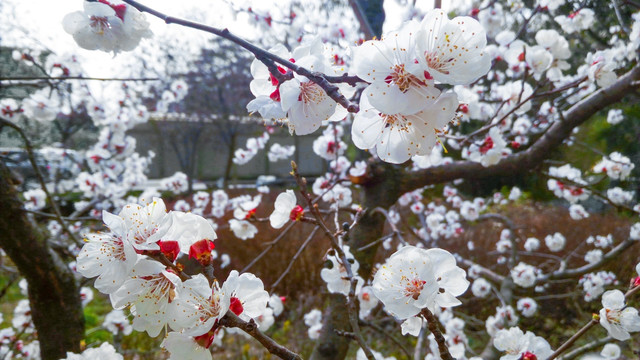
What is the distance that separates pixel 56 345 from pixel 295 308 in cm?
318

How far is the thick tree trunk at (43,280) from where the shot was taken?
140 cm

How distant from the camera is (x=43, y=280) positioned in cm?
152

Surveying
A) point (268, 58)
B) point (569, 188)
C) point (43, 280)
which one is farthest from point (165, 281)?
point (569, 188)

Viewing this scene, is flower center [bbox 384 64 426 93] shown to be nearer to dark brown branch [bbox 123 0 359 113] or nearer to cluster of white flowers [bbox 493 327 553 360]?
dark brown branch [bbox 123 0 359 113]

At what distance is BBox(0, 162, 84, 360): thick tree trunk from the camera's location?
1404 millimetres

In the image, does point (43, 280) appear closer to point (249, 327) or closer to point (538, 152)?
point (249, 327)

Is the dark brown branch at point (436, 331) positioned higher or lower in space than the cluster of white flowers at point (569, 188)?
higher

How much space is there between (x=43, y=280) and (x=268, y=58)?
4.71 ft

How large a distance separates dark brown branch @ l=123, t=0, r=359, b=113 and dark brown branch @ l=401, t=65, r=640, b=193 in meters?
1.47

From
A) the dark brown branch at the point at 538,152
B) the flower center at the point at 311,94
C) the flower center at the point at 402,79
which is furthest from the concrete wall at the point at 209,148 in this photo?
the flower center at the point at 402,79

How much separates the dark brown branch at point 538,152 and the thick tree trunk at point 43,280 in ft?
5.14

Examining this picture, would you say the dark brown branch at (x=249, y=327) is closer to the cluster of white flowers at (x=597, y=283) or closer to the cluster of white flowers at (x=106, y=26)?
the cluster of white flowers at (x=106, y=26)

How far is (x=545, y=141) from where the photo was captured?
208 cm

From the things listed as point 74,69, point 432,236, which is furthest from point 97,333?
point 432,236
